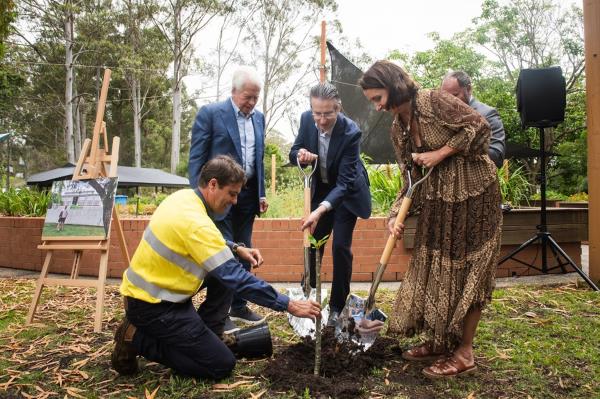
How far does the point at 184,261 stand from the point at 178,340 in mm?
415

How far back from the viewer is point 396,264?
530 cm

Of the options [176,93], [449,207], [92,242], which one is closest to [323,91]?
[449,207]

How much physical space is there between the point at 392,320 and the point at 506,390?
2.16 feet

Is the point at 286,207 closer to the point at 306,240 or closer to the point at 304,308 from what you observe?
the point at 306,240

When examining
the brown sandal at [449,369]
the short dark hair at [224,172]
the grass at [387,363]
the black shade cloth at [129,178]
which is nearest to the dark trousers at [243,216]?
the grass at [387,363]

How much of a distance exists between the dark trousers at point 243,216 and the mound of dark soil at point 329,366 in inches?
37.4

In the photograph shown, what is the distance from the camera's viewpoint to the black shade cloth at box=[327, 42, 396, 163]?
8906 millimetres

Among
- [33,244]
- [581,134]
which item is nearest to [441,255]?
[33,244]

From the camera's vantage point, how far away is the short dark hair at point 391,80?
2.47m

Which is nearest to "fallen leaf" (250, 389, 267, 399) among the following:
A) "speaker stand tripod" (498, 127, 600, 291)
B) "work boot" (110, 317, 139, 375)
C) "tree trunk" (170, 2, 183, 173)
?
"work boot" (110, 317, 139, 375)

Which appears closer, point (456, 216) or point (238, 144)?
point (456, 216)

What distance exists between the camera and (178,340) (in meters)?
2.55

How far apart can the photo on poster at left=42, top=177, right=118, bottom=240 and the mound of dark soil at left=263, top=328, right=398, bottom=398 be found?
6.31ft

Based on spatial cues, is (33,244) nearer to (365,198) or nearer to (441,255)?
(365,198)
